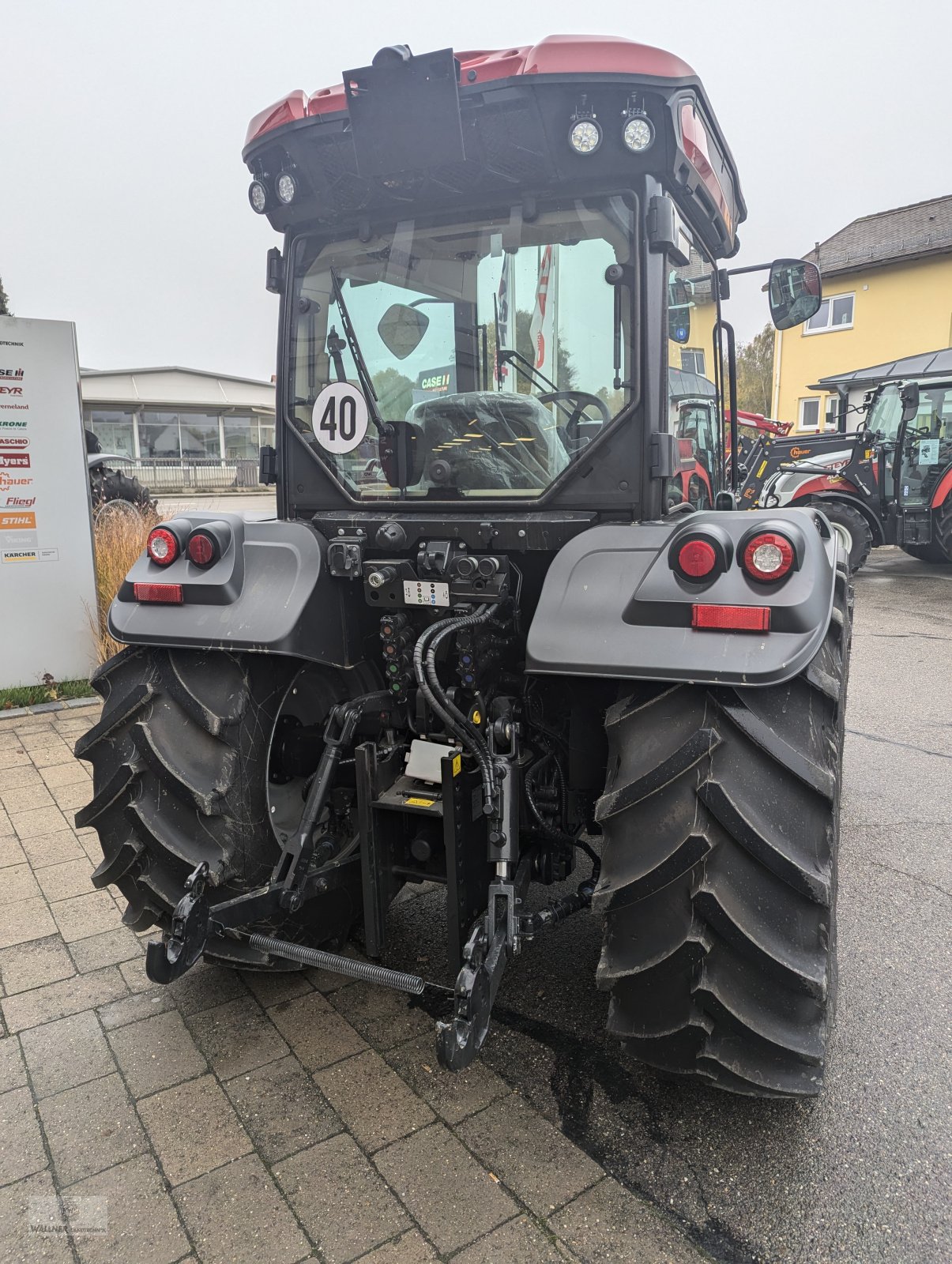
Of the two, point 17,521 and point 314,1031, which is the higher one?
point 17,521

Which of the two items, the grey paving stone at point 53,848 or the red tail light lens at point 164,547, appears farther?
the grey paving stone at point 53,848

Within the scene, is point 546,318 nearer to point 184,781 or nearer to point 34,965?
point 184,781

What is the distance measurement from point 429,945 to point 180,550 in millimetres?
1573

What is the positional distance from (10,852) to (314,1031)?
1.97 metres

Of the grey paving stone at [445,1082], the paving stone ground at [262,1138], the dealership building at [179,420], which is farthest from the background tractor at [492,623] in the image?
the dealership building at [179,420]

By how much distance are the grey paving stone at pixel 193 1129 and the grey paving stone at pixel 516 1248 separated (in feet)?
2.07

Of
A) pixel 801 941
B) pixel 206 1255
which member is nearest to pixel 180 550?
pixel 206 1255

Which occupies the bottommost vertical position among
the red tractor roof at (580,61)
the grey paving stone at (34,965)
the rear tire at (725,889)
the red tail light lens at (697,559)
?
the grey paving stone at (34,965)

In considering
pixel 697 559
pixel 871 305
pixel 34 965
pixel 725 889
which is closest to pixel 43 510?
pixel 34 965

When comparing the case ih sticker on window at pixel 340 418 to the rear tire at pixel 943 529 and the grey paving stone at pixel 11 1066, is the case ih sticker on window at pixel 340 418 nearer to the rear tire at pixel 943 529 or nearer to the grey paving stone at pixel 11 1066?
the grey paving stone at pixel 11 1066

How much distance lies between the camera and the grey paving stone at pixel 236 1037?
2.40 meters

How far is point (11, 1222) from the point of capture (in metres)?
1.89

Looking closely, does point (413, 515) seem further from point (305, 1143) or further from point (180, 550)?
point (305, 1143)

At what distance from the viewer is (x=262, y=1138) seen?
2.12m
